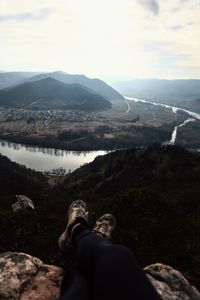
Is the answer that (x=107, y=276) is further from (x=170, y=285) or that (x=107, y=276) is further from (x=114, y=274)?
(x=170, y=285)

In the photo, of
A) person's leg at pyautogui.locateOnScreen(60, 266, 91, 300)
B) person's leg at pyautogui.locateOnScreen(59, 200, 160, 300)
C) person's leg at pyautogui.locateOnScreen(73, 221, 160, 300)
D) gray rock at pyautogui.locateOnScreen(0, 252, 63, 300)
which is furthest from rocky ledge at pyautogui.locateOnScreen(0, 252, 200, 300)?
person's leg at pyautogui.locateOnScreen(73, 221, 160, 300)

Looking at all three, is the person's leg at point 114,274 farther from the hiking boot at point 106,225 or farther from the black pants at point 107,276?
the hiking boot at point 106,225

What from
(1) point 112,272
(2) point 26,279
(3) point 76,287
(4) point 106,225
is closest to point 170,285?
(3) point 76,287

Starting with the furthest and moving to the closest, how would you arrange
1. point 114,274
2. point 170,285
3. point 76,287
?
1. point 170,285
2. point 76,287
3. point 114,274

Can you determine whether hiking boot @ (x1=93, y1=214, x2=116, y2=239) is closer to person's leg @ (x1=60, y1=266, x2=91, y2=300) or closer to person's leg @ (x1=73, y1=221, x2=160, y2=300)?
person's leg @ (x1=60, y1=266, x2=91, y2=300)

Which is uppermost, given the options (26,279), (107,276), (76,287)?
(107,276)

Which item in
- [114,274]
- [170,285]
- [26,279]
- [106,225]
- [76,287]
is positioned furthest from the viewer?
[106,225]

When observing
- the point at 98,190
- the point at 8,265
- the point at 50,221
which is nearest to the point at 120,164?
the point at 98,190
